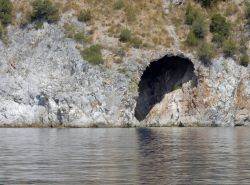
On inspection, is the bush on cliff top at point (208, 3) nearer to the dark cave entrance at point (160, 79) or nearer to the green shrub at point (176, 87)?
the dark cave entrance at point (160, 79)

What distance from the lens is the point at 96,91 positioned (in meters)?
83.1

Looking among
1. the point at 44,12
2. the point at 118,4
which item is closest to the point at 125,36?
the point at 118,4

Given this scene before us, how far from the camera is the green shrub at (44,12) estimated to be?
90.8 m

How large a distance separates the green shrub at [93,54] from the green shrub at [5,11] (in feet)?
42.0

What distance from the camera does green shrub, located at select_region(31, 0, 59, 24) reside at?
9075 centimetres

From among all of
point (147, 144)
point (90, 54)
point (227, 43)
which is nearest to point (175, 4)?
point (227, 43)

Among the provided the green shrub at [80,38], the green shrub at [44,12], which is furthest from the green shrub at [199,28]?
the green shrub at [44,12]

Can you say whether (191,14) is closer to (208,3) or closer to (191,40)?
(208,3)

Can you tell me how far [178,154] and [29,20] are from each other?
5722cm

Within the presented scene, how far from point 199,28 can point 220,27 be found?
2.97 m

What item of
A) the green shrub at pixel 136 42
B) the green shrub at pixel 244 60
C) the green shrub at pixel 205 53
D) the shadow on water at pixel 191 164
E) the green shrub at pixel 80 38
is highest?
the green shrub at pixel 80 38

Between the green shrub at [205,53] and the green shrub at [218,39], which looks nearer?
the green shrub at [205,53]

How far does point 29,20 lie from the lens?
9212cm

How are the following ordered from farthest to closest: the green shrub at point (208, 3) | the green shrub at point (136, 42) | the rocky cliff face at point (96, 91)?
the green shrub at point (208, 3), the green shrub at point (136, 42), the rocky cliff face at point (96, 91)
